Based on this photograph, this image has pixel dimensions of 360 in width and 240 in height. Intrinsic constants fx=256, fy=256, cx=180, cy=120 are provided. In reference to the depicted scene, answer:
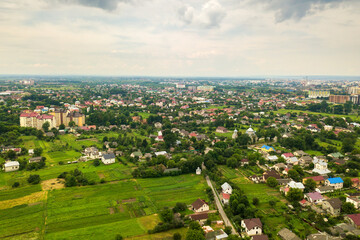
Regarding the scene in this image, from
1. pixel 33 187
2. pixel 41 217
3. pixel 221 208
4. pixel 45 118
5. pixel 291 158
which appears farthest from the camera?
pixel 45 118

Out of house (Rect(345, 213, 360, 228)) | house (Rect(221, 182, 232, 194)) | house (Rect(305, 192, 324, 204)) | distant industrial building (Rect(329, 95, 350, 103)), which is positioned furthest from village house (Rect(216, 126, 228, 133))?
distant industrial building (Rect(329, 95, 350, 103))

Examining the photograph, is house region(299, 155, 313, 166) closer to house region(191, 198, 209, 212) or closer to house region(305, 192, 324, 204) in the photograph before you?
house region(305, 192, 324, 204)

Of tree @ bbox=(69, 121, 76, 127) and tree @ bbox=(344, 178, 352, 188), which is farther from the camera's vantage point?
tree @ bbox=(69, 121, 76, 127)

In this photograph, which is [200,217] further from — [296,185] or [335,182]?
[335,182]

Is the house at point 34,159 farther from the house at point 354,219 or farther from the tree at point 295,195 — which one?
the house at point 354,219

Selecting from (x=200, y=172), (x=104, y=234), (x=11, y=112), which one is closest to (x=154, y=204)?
(x=104, y=234)

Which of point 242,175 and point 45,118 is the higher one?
point 45,118

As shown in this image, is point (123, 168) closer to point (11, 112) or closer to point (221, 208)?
point (221, 208)
